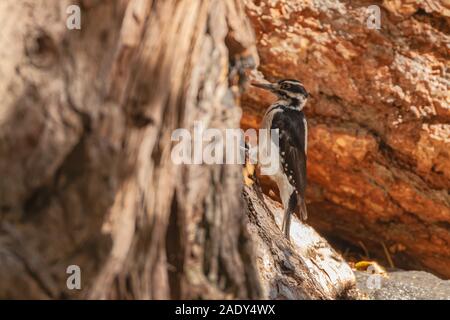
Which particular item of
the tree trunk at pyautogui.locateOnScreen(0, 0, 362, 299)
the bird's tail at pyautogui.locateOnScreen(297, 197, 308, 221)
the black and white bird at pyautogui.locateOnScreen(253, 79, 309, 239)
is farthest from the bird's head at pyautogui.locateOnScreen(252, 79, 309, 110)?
the tree trunk at pyautogui.locateOnScreen(0, 0, 362, 299)

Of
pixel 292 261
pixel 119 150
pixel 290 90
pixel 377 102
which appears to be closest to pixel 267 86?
pixel 290 90

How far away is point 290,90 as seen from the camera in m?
5.64

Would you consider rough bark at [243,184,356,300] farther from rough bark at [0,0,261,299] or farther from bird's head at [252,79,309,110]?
bird's head at [252,79,309,110]

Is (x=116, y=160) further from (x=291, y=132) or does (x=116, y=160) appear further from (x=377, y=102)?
(x=377, y=102)

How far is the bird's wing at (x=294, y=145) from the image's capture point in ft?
18.4

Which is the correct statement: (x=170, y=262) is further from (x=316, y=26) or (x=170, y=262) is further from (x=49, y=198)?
(x=316, y=26)

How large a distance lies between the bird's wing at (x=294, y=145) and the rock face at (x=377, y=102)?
14.7 inches

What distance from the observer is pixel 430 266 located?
20.4ft

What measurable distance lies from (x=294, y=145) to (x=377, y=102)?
79 centimetres

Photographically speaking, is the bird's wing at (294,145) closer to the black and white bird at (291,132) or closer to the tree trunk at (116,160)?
the black and white bird at (291,132)

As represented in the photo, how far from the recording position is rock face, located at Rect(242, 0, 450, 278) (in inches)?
227

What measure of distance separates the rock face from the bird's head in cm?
32

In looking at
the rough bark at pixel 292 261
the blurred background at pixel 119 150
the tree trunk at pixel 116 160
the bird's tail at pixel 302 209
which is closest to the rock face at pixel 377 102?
the bird's tail at pixel 302 209

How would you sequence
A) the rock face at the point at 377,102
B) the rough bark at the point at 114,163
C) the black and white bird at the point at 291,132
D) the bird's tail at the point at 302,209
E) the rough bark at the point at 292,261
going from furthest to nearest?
the rock face at the point at 377,102
the black and white bird at the point at 291,132
the bird's tail at the point at 302,209
the rough bark at the point at 292,261
the rough bark at the point at 114,163
